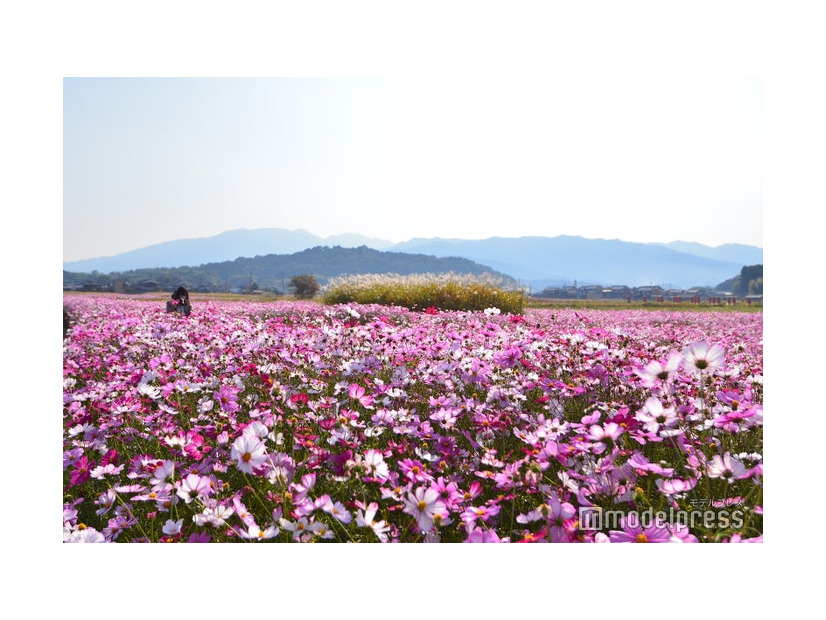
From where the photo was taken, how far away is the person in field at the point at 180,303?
3510 mm

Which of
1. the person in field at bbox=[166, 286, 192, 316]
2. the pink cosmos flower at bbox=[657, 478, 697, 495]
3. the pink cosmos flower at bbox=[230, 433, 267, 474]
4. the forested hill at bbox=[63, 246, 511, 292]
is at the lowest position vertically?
the pink cosmos flower at bbox=[657, 478, 697, 495]

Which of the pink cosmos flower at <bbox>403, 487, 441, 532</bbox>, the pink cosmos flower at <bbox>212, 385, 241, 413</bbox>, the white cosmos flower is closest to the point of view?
the pink cosmos flower at <bbox>403, 487, 441, 532</bbox>

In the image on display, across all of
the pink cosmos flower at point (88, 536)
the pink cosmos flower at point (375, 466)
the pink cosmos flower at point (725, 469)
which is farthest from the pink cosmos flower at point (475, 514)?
the pink cosmos flower at point (88, 536)

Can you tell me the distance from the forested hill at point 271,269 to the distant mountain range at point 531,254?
0.04 metres

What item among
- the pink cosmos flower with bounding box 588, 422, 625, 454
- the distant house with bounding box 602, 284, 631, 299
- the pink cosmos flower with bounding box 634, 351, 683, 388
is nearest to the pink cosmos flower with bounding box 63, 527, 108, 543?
the pink cosmos flower with bounding box 588, 422, 625, 454

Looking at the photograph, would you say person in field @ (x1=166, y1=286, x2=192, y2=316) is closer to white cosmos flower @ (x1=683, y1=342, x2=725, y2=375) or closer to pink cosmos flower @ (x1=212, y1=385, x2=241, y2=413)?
pink cosmos flower @ (x1=212, y1=385, x2=241, y2=413)

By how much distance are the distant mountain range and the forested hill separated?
0.14 ft

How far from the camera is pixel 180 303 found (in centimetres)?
354

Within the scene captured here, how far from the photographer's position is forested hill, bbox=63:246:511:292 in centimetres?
325

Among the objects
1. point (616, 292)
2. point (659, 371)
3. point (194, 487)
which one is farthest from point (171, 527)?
point (616, 292)

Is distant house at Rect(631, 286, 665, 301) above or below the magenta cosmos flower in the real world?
above

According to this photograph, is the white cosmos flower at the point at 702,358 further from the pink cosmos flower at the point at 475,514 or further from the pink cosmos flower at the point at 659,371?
the pink cosmos flower at the point at 475,514
